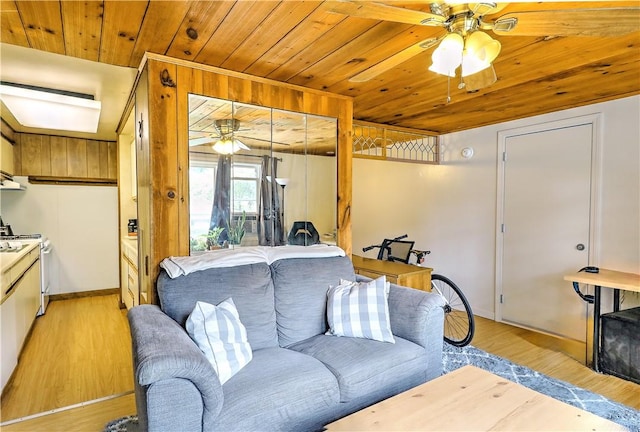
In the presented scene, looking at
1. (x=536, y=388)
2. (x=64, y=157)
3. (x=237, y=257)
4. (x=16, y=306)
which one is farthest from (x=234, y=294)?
(x=64, y=157)

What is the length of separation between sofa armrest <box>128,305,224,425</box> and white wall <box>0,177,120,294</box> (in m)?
4.25

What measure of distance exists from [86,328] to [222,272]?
2640 mm

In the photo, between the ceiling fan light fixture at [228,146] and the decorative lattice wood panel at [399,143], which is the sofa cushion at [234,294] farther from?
the decorative lattice wood panel at [399,143]

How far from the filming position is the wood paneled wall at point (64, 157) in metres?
4.58

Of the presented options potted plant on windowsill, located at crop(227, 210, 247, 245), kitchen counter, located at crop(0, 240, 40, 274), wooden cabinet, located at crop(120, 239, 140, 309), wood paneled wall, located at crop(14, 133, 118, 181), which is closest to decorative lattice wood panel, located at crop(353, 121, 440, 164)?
potted plant on windowsill, located at crop(227, 210, 247, 245)

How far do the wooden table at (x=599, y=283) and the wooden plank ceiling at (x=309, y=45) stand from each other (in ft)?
4.93

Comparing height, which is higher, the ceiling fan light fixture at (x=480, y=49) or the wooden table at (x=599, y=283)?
the ceiling fan light fixture at (x=480, y=49)

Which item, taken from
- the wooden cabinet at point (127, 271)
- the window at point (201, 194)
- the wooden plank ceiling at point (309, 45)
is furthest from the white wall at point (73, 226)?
the window at point (201, 194)

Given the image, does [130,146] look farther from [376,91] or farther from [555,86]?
[555,86]

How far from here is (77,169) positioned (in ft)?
16.2

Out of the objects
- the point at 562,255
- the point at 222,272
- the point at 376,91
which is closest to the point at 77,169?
the point at 222,272

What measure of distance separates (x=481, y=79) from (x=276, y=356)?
178 centimetres

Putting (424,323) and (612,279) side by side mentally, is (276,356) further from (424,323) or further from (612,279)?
(612,279)

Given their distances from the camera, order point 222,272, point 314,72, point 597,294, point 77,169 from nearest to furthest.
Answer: point 222,272, point 314,72, point 597,294, point 77,169
